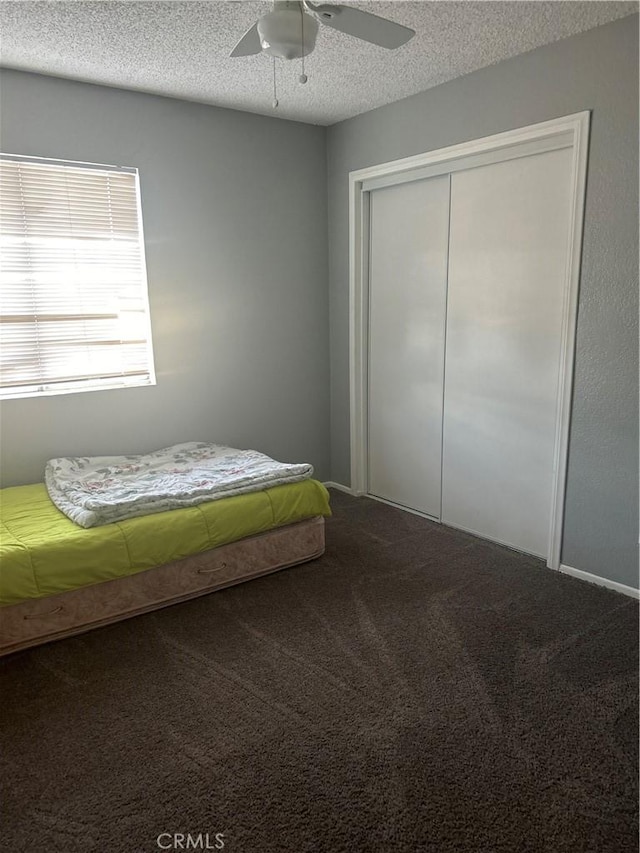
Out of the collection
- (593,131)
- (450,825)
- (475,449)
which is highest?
(593,131)

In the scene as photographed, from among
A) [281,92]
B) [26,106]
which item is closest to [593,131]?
[281,92]

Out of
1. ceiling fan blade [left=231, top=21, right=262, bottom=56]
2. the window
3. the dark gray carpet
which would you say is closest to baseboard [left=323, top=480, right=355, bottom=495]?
the dark gray carpet

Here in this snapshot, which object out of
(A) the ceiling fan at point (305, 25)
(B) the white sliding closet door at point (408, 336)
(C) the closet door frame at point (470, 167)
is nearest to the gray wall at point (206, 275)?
(C) the closet door frame at point (470, 167)

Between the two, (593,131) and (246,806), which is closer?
(246,806)

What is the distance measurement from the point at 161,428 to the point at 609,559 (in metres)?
2.60

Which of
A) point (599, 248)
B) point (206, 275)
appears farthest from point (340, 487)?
point (599, 248)

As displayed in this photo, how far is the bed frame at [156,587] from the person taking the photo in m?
2.53

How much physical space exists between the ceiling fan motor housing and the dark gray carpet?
2.17 m

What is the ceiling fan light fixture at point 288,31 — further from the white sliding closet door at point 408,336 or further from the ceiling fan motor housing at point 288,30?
the white sliding closet door at point 408,336

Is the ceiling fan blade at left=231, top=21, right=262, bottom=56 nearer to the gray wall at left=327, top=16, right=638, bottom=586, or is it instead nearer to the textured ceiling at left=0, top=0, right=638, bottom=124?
the textured ceiling at left=0, top=0, right=638, bottom=124

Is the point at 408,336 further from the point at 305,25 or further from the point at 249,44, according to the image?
the point at 305,25

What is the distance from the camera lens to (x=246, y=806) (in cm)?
179

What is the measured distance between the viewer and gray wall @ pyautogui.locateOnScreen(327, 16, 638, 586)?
2.67 metres

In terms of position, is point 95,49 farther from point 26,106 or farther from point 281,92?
point 281,92
